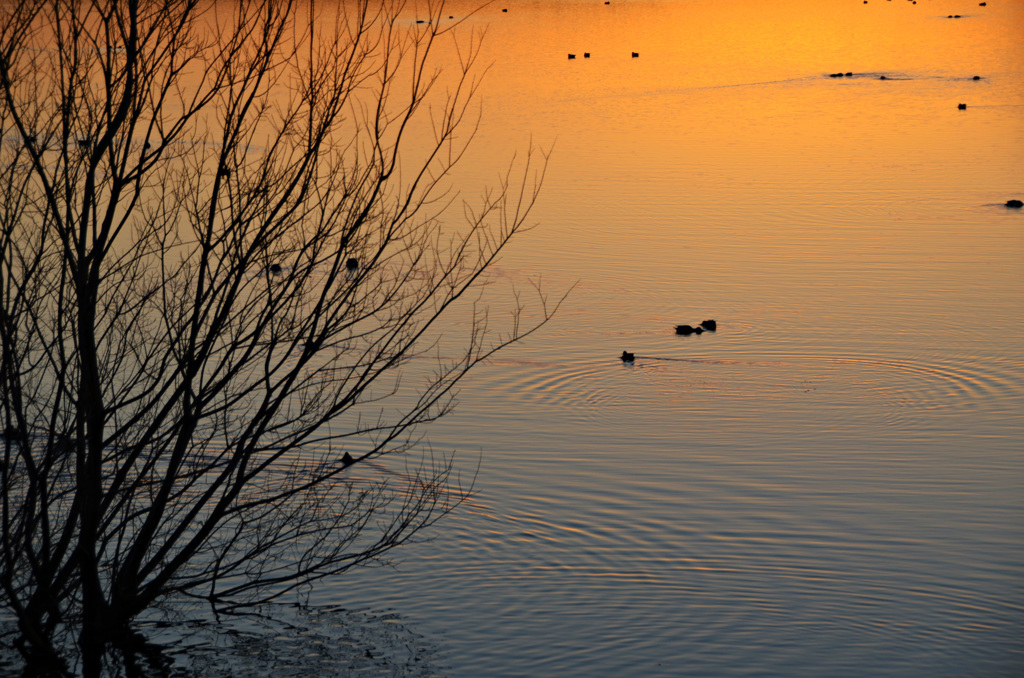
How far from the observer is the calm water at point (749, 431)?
6.94 meters

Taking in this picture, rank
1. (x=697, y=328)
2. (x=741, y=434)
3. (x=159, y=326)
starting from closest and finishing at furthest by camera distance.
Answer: (x=159, y=326) < (x=741, y=434) < (x=697, y=328)

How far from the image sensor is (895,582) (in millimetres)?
7434

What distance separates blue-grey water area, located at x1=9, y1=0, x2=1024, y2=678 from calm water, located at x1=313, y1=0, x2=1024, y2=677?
3 centimetres

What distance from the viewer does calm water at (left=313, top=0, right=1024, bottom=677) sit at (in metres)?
6.94

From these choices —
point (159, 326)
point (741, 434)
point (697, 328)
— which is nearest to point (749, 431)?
point (741, 434)

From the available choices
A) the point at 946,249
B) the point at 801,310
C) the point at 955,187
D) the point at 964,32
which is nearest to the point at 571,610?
the point at 801,310

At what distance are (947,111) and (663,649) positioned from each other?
20.8 m

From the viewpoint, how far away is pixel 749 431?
9602mm

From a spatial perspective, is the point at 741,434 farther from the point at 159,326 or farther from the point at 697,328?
the point at 159,326

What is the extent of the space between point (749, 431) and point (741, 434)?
0.28 ft

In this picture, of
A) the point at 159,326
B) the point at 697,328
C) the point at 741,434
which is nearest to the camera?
the point at 159,326

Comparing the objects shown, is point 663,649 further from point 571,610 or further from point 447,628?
point 447,628

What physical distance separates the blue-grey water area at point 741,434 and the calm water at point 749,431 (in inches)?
1.0

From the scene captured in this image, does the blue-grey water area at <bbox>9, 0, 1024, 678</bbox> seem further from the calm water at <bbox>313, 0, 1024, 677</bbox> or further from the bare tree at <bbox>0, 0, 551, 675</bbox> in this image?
the bare tree at <bbox>0, 0, 551, 675</bbox>
